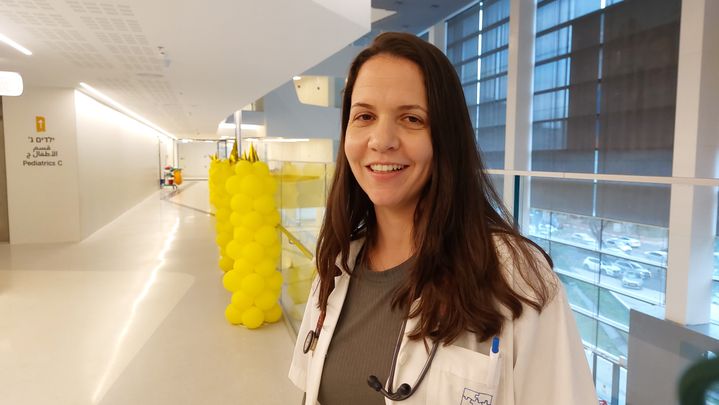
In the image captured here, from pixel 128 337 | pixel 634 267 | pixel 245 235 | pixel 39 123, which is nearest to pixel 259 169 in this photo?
pixel 245 235

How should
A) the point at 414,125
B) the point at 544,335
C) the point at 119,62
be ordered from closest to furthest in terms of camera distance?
the point at 544,335 < the point at 414,125 < the point at 119,62

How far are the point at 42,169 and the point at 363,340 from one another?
10427 millimetres

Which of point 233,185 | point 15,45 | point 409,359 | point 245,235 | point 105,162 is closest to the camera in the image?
point 409,359

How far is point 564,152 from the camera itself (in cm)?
1193

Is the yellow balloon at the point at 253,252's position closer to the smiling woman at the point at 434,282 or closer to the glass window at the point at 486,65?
the smiling woman at the point at 434,282

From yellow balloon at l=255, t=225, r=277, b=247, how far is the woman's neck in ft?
12.0

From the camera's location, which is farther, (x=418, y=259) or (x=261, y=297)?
(x=261, y=297)

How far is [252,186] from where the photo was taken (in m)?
4.78

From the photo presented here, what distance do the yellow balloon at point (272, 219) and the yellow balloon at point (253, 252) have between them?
0.27 metres

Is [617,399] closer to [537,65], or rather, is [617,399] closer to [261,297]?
[261,297]

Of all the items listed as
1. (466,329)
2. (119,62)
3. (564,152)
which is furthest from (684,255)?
(564,152)

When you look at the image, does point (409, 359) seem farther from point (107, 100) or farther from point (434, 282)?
point (107, 100)

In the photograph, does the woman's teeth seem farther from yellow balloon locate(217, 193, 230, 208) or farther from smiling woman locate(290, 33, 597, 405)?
yellow balloon locate(217, 193, 230, 208)

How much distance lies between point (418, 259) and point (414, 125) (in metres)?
0.30
